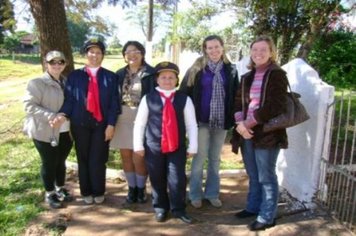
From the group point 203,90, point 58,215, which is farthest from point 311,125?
point 58,215

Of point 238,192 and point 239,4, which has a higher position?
point 239,4

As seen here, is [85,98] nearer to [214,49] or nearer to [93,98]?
[93,98]

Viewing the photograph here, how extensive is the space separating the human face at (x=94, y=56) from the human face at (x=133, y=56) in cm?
27

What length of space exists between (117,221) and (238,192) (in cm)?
168

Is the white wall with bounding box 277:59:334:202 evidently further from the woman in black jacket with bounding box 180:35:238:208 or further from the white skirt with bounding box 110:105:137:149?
the white skirt with bounding box 110:105:137:149

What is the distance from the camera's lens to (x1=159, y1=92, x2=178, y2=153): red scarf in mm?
4285

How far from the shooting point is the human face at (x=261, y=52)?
404 cm

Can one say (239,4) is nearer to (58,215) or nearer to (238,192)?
(238,192)

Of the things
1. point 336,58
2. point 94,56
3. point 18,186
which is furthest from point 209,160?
point 336,58

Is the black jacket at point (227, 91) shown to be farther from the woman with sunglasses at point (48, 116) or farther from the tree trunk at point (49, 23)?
the tree trunk at point (49, 23)

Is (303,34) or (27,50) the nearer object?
(303,34)

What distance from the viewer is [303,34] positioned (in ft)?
45.3

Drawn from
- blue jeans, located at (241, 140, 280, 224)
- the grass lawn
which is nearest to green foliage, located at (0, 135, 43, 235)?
the grass lawn

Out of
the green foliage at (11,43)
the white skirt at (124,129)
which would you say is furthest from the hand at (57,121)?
the green foliage at (11,43)
